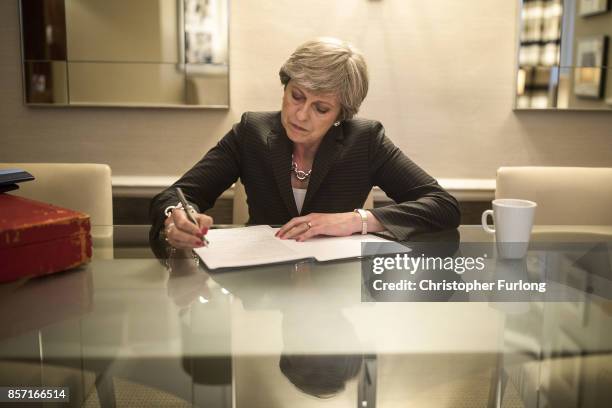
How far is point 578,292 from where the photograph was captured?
126 cm

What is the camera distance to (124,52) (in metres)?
3.02

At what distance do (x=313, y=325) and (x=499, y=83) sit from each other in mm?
2515

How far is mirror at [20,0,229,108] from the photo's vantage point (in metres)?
2.99

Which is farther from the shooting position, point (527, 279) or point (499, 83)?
point (499, 83)

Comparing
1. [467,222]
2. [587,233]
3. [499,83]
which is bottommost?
[467,222]

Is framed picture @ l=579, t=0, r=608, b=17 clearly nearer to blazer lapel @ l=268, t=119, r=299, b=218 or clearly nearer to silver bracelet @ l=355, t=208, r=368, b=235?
blazer lapel @ l=268, t=119, r=299, b=218

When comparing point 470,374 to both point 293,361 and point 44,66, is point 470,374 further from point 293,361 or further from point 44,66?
point 44,66

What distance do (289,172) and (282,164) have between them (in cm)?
Answer: 4

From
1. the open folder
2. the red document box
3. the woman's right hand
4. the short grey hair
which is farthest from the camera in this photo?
the short grey hair

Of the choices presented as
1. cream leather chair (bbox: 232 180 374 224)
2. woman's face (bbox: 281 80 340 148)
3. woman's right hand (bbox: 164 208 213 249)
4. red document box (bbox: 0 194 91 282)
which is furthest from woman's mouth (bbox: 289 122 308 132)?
red document box (bbox: 0 194 91 282)

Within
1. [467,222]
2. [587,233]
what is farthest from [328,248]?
[467,222]

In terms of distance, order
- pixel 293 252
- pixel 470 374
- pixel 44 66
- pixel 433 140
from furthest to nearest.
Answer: pixel 433 140 < pixel 44 66 < pixel 293 252 < pixel 470 374

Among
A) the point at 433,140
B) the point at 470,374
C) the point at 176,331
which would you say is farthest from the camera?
the point at 433,140

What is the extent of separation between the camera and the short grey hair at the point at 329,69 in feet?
6.36
